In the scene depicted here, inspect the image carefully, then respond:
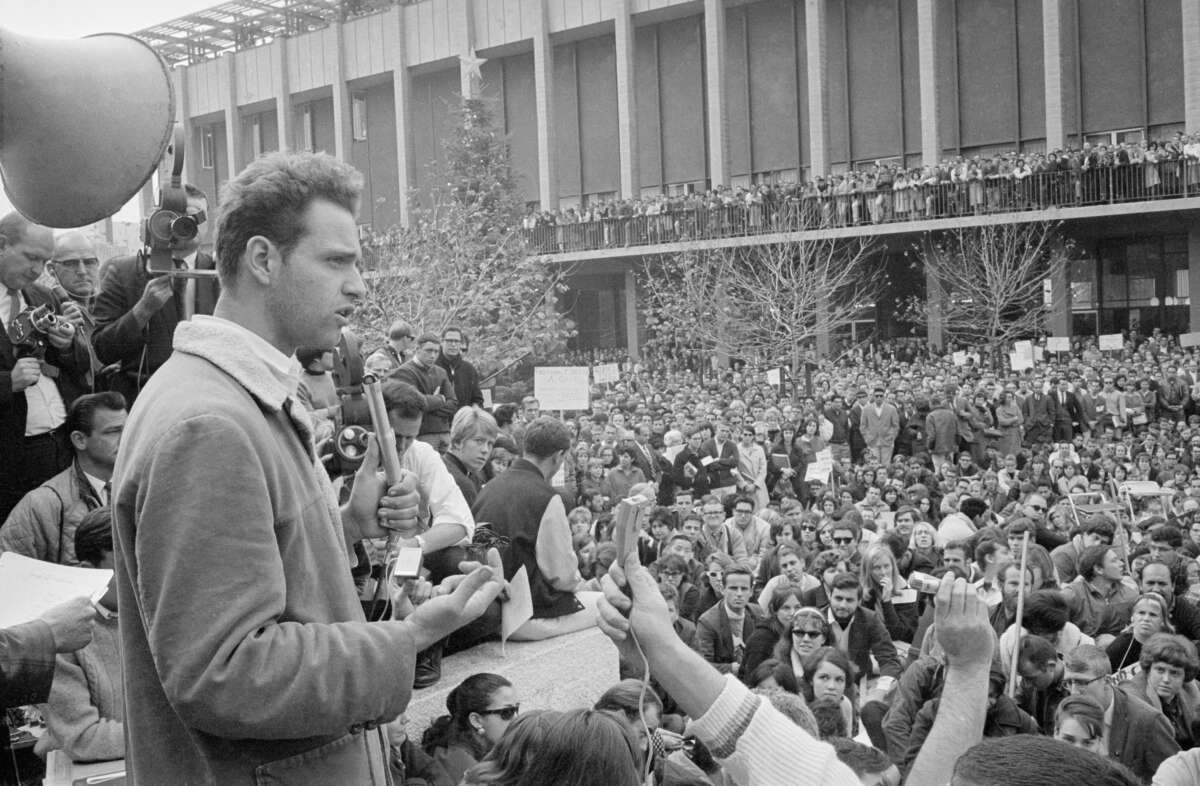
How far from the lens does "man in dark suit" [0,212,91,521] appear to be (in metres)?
4.65

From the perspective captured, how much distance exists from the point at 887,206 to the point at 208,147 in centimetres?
3284

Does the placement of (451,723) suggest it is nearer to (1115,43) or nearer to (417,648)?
(417,648)

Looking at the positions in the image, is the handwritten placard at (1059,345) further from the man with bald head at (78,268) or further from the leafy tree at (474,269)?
the man with bald head at (78,268)

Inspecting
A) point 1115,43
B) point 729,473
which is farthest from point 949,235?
point 729,473

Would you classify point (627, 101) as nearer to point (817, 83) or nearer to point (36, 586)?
point (817, 83)

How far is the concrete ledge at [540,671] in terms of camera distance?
18.7ft

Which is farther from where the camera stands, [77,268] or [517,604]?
[77,268]

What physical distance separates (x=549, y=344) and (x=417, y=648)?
31.0m

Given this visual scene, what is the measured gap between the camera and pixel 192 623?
185cm

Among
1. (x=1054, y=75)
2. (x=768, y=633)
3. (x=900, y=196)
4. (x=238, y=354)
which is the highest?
(x=1054, y=75)

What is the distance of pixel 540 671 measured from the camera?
19.3 ft

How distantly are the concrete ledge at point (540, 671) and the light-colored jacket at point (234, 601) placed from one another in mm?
3638

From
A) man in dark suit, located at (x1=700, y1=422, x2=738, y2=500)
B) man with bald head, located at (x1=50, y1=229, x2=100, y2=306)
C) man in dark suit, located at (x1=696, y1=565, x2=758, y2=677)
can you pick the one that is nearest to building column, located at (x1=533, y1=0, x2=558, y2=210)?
man in dark suit, located at (x1=700, y1=422, x2=738, y2=500)

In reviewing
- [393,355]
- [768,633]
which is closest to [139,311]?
[768,633]
